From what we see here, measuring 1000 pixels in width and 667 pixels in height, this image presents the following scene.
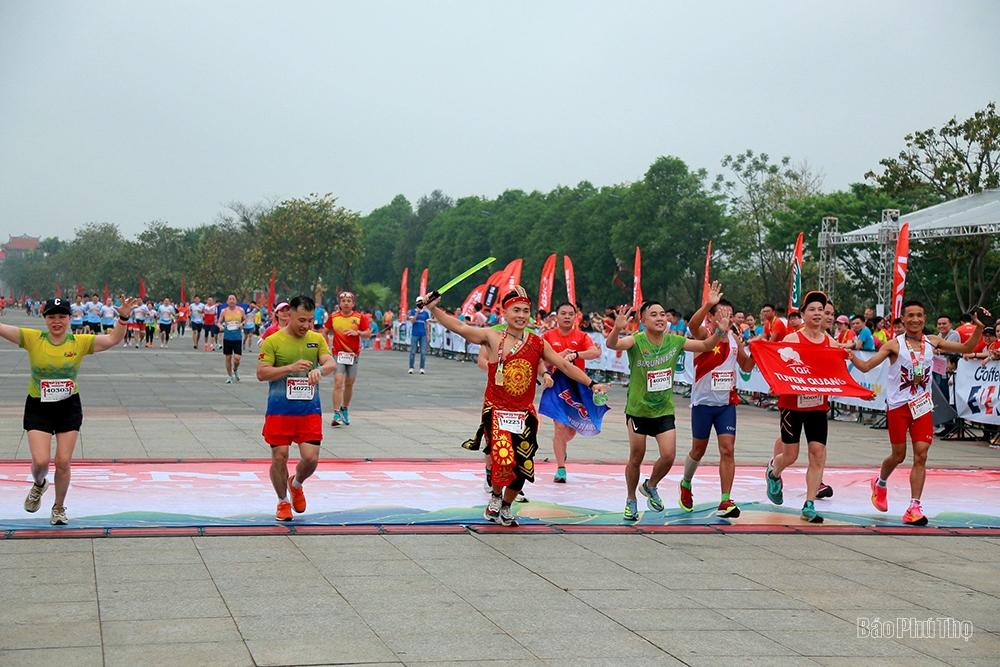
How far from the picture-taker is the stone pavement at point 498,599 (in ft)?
15.7

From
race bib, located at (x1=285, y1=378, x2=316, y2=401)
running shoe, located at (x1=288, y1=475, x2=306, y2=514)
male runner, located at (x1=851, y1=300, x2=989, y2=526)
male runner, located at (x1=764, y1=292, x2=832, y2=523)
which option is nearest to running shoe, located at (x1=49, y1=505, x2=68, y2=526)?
running shoe, located at (x1=288, y1=475, x2=306, y2=514)

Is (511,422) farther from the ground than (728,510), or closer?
farther from the ground

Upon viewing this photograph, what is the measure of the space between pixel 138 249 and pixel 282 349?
82.9 m

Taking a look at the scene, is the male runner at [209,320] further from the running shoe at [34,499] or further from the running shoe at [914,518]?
the running shoe at [914,518]

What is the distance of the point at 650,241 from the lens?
55031mm

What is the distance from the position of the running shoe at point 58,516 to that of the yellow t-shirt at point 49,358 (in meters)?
0.79

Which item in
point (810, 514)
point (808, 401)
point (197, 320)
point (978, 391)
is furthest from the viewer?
point (197, 320)

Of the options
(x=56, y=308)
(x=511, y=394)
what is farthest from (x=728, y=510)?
(x=56, y=308)

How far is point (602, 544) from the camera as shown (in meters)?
7.34

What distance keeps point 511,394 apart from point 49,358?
3.27m

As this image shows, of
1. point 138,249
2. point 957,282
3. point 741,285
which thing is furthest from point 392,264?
point 957,282

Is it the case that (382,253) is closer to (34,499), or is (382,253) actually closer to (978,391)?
(978,391)

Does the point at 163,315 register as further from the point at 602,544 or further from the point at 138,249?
the point at 138,249

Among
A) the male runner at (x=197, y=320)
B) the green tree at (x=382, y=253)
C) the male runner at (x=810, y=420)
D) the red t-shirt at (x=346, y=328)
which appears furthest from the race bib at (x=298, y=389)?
the green tree at (x=382, y=253)
